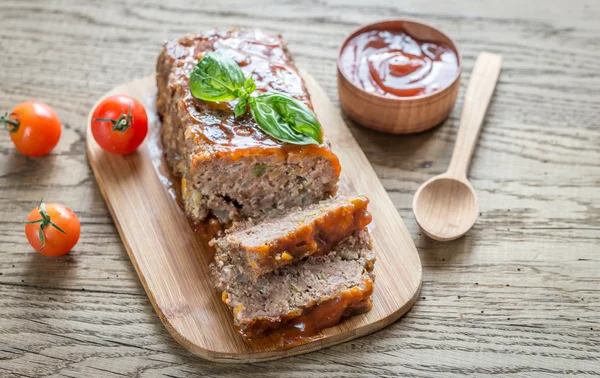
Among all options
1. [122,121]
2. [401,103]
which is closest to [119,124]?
[122,121]

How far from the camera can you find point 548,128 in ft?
22.9

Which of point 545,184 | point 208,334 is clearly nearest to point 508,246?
point 545,184

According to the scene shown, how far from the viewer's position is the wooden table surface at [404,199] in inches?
219

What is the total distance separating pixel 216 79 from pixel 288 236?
1.37 metres

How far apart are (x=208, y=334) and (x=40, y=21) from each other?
4160mm

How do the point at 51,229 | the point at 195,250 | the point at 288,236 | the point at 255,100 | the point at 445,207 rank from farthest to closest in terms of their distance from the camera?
the point at 445,207 → the point at 195,250 → the point at 51,229 → the point at 255,100 → the point at 288,236

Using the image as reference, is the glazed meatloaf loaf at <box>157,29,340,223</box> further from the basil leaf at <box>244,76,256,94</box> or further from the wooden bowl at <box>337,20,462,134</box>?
the wooden bowl at <box>337,20,462,134</box>

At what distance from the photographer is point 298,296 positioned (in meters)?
5.44

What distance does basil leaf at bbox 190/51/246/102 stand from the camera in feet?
19.3

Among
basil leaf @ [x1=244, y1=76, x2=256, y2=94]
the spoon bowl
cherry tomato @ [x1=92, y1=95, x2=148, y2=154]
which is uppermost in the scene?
basil leaf @ [x1=244, y1=76, x2=256, y2=94]

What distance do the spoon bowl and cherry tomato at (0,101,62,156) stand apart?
3.09 m

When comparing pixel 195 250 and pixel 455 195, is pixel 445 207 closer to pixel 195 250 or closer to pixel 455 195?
pixel 455 195

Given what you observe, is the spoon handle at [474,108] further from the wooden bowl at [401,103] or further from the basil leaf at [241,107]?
the basil leaf at [241,107]

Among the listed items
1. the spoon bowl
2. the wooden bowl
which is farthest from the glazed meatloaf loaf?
the spoon bowl
